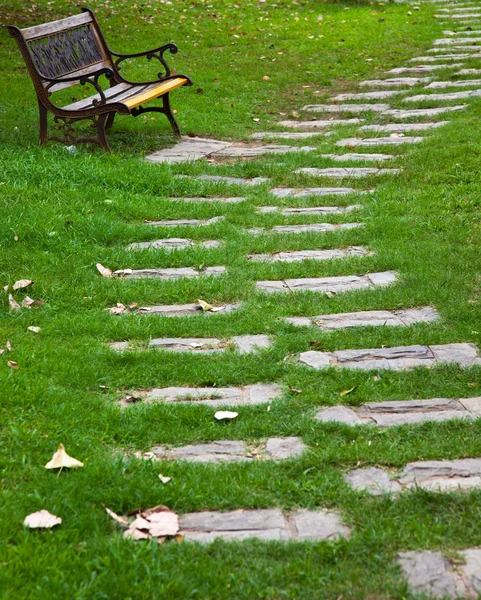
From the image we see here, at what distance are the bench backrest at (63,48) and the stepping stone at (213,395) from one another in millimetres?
4675

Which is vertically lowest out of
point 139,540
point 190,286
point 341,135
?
point 341,135

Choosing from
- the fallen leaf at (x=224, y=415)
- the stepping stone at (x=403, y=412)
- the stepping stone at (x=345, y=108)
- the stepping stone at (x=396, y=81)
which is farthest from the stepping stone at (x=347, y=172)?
the fallen leaf at (x=224, y=415)

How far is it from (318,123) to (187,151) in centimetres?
177

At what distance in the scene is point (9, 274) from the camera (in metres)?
5.22

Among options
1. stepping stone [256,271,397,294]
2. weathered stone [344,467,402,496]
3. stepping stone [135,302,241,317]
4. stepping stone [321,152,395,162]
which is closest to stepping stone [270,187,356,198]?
stepping stone [321,152,395,162]

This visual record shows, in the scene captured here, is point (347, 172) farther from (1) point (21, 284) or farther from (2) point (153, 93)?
(1) point (21, 284)

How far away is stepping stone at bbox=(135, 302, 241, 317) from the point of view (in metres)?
4.81

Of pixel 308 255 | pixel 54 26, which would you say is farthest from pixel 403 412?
pixel 54 26

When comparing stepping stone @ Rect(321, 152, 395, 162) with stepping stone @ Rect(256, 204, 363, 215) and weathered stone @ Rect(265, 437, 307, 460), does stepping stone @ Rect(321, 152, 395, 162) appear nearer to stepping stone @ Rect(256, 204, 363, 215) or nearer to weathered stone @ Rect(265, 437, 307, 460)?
stepping stone @ Rect(256, 204, 363, 215)

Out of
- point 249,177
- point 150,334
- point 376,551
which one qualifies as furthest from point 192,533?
point 249,177

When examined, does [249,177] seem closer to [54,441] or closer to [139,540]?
[54,441]

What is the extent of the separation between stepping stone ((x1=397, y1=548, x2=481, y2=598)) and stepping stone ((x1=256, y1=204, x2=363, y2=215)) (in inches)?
156

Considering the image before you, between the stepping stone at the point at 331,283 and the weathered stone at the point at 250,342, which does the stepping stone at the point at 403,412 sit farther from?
the stepping stone at the point at 331,283

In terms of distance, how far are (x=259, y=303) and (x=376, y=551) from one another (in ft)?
7.63
